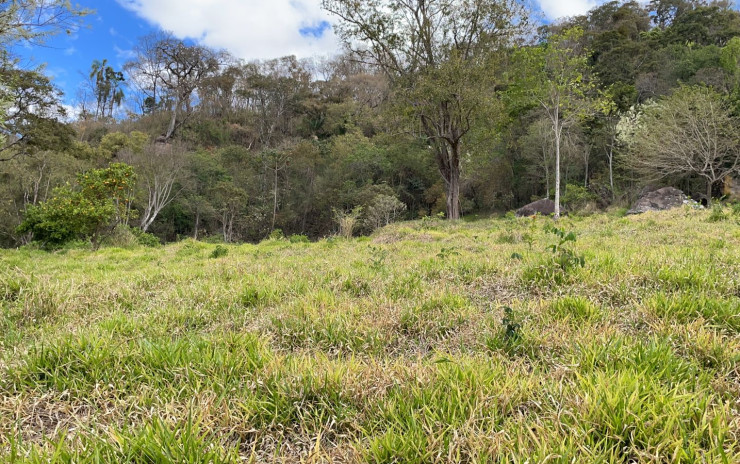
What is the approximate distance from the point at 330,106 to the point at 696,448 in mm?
43724

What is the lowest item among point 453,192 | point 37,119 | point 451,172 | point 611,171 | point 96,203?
point 453,192

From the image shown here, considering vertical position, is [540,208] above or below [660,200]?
below

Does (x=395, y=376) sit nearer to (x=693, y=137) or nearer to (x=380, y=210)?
(x=380, y=210)

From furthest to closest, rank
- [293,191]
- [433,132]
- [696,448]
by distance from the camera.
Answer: [293,191] → [433,132] → [696,448]

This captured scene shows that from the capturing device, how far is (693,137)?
18.2m

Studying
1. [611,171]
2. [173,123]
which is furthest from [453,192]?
[173,123]

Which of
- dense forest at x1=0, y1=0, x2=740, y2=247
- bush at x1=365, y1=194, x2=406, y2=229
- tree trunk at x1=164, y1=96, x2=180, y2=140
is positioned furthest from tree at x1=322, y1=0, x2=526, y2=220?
tree trunk at x1=164, y1=96, x2=180, y2=140

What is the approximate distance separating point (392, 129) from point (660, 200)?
49.6 ft

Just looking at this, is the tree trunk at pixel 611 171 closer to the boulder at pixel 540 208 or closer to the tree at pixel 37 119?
the boulder at pixel 540 208

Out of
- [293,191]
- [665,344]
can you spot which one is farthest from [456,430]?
[293,191]

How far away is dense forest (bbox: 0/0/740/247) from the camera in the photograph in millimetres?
16062

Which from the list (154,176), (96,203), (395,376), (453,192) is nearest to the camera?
(395,376)

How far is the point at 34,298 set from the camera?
298cm

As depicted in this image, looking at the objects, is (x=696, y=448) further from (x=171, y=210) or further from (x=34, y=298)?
(x=171, y=210)
